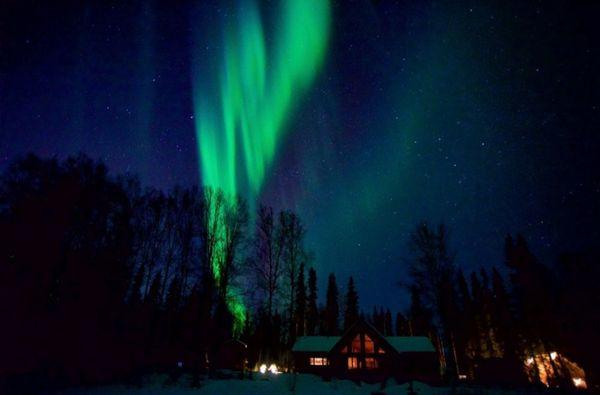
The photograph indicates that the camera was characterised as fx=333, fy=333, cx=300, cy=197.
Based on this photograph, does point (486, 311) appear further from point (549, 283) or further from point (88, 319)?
point (88, 319)

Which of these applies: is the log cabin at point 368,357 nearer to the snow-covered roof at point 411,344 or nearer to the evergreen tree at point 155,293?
the snow-covered roof at point 411,344

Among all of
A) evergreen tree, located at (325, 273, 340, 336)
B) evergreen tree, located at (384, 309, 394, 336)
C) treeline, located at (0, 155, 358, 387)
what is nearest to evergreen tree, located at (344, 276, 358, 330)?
evergreen tree, located at (325, 273, 340, 336)

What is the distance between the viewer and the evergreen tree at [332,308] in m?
71.8

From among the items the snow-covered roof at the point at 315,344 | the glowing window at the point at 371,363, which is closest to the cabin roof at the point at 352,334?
the snow-covered roof at the point at 315,344

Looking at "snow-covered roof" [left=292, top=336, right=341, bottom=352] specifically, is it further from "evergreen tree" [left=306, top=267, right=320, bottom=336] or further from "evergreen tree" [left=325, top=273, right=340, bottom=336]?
"evergreen tree" [left=325, top=273, right=340, bottom=336]

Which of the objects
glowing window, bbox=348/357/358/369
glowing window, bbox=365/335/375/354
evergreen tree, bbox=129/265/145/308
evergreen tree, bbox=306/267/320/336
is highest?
evergreen tree, bbox=306/267/320/336

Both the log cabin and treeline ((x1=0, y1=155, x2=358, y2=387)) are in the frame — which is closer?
treeline ((x1=0, y1=155, x2=358, y2=387))

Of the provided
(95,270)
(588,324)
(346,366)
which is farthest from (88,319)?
(588,324)

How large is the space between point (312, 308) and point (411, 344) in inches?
1163

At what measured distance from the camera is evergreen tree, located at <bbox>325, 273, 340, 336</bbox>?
71756 mm

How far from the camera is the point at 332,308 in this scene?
74.6 m

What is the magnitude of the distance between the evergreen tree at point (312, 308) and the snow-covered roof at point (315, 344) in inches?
792

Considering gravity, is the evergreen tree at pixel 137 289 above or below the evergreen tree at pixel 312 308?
below

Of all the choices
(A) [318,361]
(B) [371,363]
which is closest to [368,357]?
(B) [371,363]
